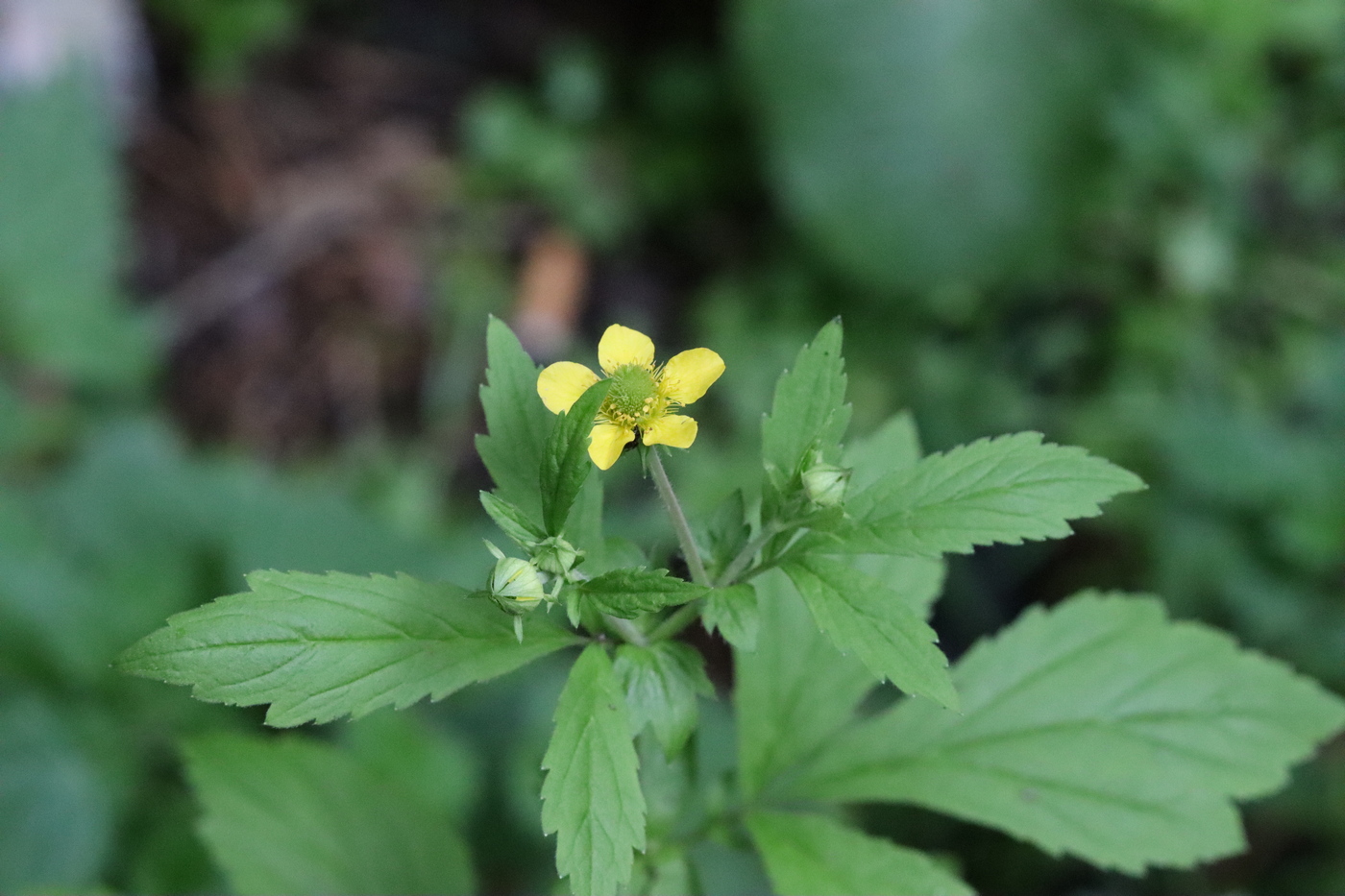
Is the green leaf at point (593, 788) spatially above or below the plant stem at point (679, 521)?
below

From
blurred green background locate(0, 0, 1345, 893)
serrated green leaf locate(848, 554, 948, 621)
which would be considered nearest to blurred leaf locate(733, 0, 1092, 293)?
blurred green background locate(0, 0, 1345, 893)

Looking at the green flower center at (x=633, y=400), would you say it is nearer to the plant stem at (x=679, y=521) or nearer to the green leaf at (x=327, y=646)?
the plant stem at (x=679, y=521)

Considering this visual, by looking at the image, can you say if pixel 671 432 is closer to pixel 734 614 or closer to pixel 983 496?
pixel 734 614

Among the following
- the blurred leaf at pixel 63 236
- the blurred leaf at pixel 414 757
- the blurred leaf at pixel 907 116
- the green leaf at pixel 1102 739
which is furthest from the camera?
the blurred leaf at pixel 907 116

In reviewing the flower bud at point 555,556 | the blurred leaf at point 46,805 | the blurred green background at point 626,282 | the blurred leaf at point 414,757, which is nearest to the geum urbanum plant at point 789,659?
the flower bud at point 555,556

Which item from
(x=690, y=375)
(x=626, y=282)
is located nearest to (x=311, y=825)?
(x=690, y=375)

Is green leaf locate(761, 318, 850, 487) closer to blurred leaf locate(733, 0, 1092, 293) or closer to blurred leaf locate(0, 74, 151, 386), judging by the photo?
blurred leaf locate(733, 0, 1092, 293)

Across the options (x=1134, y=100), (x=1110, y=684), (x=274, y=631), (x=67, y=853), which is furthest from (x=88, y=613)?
(x=1134, y=100)
